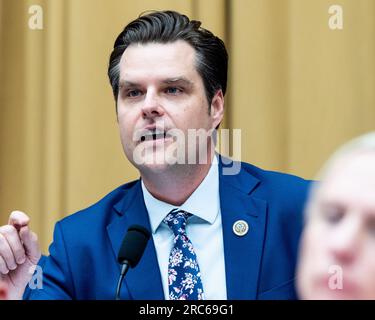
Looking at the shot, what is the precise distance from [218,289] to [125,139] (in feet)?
1.12

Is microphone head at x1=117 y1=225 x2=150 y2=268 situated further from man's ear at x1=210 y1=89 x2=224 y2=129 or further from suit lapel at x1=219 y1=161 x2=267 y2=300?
man's ear at x1=210 y1=89 x2=224 y2=129

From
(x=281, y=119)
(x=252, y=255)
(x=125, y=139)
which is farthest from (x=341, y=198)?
(x=281, y=119)

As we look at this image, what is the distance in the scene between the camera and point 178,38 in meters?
1.33

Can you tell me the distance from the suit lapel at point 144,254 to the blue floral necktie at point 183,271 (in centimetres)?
3

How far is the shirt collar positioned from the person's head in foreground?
0.64m

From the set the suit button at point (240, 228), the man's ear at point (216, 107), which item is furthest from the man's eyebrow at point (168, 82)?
the suit button at point (240, 228)

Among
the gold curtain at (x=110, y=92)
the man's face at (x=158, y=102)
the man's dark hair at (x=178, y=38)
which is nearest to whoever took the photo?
the man's face at (x=158, y=102)

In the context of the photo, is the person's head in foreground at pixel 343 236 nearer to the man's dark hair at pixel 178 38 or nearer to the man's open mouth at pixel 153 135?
the man's open mouth at pixel 153 135

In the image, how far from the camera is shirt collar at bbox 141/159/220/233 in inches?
47.2

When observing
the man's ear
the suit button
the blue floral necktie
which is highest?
the man's ear

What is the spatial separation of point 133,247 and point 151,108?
36 cm

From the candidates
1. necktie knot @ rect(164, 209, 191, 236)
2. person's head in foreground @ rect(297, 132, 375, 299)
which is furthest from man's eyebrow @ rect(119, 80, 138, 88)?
person's head in foreground @ rect(297, 132, 375, 299)

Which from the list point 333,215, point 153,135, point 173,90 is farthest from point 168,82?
point 333,215

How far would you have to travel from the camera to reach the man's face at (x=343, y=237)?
52 cm
